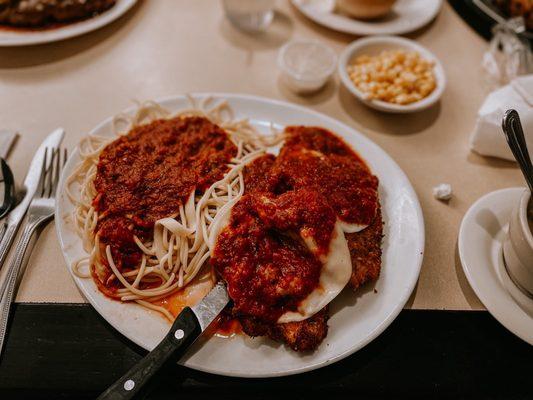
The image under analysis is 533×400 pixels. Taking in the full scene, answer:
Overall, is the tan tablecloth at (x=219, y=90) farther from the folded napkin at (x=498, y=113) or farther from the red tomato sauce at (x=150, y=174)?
the red tomato sauce at (x=150, y=174)

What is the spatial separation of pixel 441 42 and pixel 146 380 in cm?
437

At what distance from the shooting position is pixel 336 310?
2.49 m

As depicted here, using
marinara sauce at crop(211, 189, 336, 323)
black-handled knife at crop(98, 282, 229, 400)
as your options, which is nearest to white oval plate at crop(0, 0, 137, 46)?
marinara sauce at crop(211, 189, 336, 323)

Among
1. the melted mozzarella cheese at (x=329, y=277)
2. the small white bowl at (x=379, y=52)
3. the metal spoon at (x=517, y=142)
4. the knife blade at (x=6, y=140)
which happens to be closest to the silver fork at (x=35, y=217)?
the knife blade at (x=6, y=140)

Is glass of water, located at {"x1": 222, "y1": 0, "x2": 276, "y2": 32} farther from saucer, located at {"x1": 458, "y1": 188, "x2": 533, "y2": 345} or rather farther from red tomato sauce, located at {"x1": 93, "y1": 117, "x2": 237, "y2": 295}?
saucer, located at {"x1": 458, "y1": 188, "x2": 533, "y2": 345}

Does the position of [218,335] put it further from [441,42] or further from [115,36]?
[441,42]

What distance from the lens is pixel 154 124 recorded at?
3.13 metres

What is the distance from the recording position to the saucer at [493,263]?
7.98 ft

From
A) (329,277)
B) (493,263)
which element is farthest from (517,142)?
(329,277)

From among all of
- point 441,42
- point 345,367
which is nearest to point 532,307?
point 345,367

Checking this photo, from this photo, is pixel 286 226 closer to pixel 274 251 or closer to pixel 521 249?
pixel 274 251

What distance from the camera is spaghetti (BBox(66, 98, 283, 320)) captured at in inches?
99.9

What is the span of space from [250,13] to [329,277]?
310 centimetres

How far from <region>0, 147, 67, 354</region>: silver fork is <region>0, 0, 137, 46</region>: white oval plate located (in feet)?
4.51
